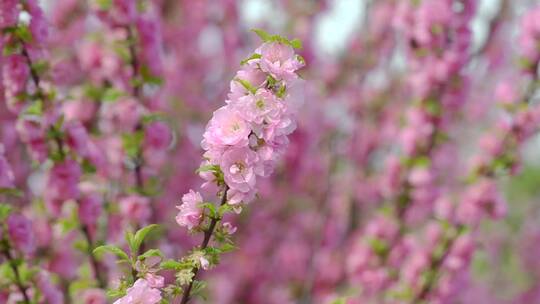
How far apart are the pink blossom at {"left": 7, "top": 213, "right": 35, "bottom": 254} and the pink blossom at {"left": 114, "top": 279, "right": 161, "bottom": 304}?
91 cm

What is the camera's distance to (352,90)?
5.17m

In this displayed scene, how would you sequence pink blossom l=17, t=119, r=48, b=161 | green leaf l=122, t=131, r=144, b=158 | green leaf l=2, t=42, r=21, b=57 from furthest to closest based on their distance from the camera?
green leaf l=122, t=131, r=144, b=158, pink blossom l=17, t=119, r=48, b=161, green leaf l=2, t=42, r=21, b=57

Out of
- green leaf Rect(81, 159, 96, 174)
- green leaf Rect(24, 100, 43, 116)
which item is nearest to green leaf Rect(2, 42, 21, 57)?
green leaf Rect(24, 100, 43, 116)

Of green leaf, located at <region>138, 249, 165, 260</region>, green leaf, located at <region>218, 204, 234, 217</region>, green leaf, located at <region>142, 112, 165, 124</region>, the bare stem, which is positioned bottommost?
green leaf, located at <region>138, 249, 165, 260</region>

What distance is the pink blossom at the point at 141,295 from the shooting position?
1520 mm

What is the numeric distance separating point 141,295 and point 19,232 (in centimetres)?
93

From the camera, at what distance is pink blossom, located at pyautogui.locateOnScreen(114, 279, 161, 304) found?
1.52m

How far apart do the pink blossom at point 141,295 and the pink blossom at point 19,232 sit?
907 millimetres

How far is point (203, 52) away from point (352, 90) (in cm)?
178

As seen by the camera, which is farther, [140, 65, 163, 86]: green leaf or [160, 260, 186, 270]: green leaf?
[140, 65, 163, 86]: green leaf

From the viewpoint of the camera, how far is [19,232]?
2.29 meters

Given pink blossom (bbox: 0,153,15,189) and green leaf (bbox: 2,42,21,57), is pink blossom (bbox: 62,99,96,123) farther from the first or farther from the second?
pink blossom (bbox: 0,153,15,189)

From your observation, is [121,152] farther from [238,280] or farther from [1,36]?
[238,280]

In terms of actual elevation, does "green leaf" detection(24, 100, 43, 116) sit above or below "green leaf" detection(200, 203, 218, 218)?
above
